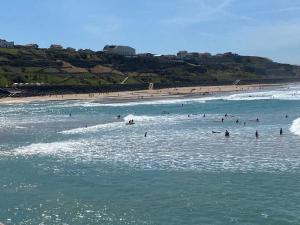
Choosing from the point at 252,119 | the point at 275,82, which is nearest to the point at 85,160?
the point at 252,119

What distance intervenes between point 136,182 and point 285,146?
1635cm

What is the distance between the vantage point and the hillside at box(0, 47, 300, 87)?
136250mm

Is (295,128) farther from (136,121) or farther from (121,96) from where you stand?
(121,96)

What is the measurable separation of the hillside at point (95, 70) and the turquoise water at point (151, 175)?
78918 mm

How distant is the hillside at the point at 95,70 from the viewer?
136m

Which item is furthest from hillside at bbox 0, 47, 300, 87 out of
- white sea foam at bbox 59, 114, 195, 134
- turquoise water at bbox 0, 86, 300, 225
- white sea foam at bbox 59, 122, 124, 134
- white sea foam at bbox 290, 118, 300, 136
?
white sea foam at bbox 290, 118, 300, 136

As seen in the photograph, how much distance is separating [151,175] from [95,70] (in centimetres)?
12809

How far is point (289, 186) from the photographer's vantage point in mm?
27484

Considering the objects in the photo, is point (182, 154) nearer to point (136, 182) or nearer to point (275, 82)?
point (136, 182)

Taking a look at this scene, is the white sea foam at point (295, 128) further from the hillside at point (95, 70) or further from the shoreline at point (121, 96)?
the hillside at point (95, 70)

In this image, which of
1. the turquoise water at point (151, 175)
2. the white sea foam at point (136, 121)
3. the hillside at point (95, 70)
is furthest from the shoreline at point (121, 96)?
the turquoise water at point (151, 175)

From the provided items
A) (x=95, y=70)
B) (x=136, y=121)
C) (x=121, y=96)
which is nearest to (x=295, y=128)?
(x=136, y=121)

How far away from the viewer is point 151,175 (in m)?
31.4

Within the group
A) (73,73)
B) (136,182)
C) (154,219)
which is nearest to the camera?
(154,219)
